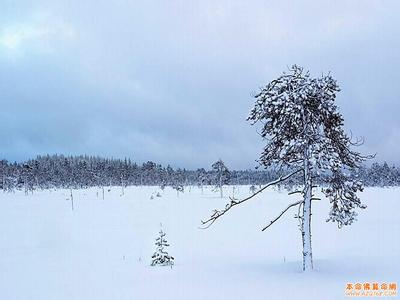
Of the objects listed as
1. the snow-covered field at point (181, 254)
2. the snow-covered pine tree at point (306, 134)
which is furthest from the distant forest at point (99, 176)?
the snow-covered pine tree at point (306, 134)

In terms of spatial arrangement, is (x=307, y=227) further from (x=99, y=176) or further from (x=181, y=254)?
(x=99, y=176)

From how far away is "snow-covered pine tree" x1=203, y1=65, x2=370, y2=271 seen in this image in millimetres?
13016

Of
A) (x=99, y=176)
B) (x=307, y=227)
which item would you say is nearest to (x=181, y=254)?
(x=307, y=227)

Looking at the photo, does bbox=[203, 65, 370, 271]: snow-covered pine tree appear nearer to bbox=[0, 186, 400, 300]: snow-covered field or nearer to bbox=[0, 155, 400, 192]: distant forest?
bbox=[0, 186, 400, 300]: snow-covered field

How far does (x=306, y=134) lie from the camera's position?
13234 millimetres

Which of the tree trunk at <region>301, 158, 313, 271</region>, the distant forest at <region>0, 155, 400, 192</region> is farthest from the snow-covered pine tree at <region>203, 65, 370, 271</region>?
the distant forest at <region>0, 155, 400, 192</region>

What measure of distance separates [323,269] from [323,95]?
686cm

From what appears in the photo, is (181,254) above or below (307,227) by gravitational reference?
below

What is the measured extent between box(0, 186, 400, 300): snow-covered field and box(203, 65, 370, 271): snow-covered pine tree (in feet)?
7.96

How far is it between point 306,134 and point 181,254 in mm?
17340

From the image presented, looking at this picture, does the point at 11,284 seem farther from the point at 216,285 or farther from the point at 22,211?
the point at 22,211

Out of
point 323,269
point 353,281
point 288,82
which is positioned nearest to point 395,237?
point 323,269

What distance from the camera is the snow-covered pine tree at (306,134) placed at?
512 inches

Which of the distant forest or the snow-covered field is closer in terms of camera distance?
the snow-covered field
